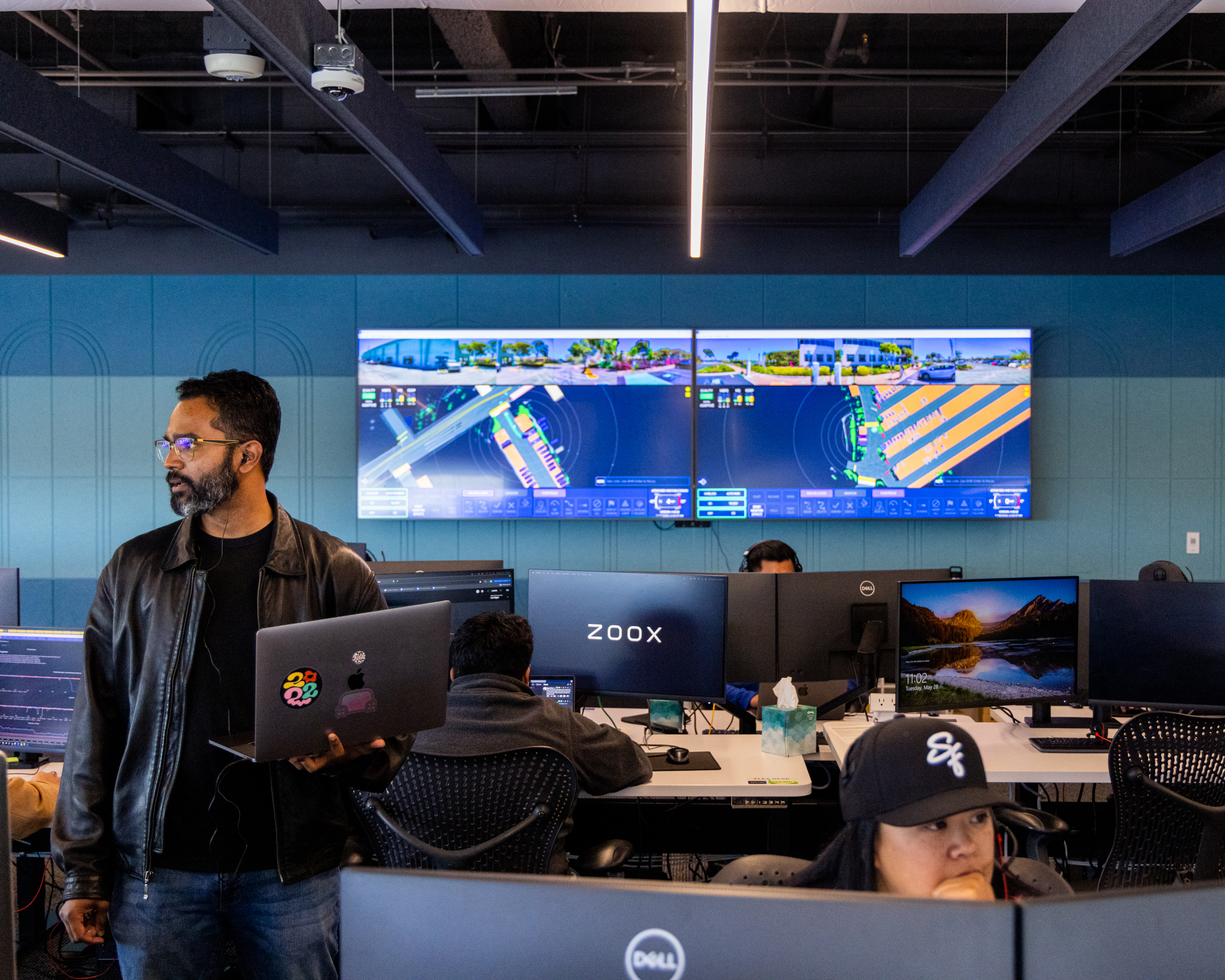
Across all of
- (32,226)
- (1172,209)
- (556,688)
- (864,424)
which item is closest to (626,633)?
(556,688)

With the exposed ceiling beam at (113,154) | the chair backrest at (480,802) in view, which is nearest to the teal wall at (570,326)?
the exposed ceiling beam at (113,154)

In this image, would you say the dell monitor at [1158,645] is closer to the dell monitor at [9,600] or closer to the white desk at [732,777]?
the white desk at [732,777]

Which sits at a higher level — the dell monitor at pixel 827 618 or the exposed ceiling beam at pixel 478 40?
the exposed ceiling beam at pixel 478 40

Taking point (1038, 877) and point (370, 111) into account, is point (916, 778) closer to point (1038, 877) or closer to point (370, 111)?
point (1038, 877)

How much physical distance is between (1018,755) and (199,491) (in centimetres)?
241

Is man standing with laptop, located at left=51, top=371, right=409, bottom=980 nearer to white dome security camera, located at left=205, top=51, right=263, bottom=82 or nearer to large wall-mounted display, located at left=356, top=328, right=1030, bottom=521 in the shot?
white dome security camera, located at left=205, top=51, right=263, bottom=82

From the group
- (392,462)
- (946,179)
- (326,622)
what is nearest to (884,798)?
(326,622)

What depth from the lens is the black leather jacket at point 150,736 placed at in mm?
1518

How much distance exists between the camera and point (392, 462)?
195 inches

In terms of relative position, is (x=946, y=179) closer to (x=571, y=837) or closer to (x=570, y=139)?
(x=570, y=139)

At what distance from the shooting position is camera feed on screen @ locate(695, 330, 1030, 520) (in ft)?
15.9

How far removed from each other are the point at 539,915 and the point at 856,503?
446 centimetres

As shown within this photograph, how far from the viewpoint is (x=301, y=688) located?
1.43m

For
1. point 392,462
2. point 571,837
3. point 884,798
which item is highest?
point 392,462
